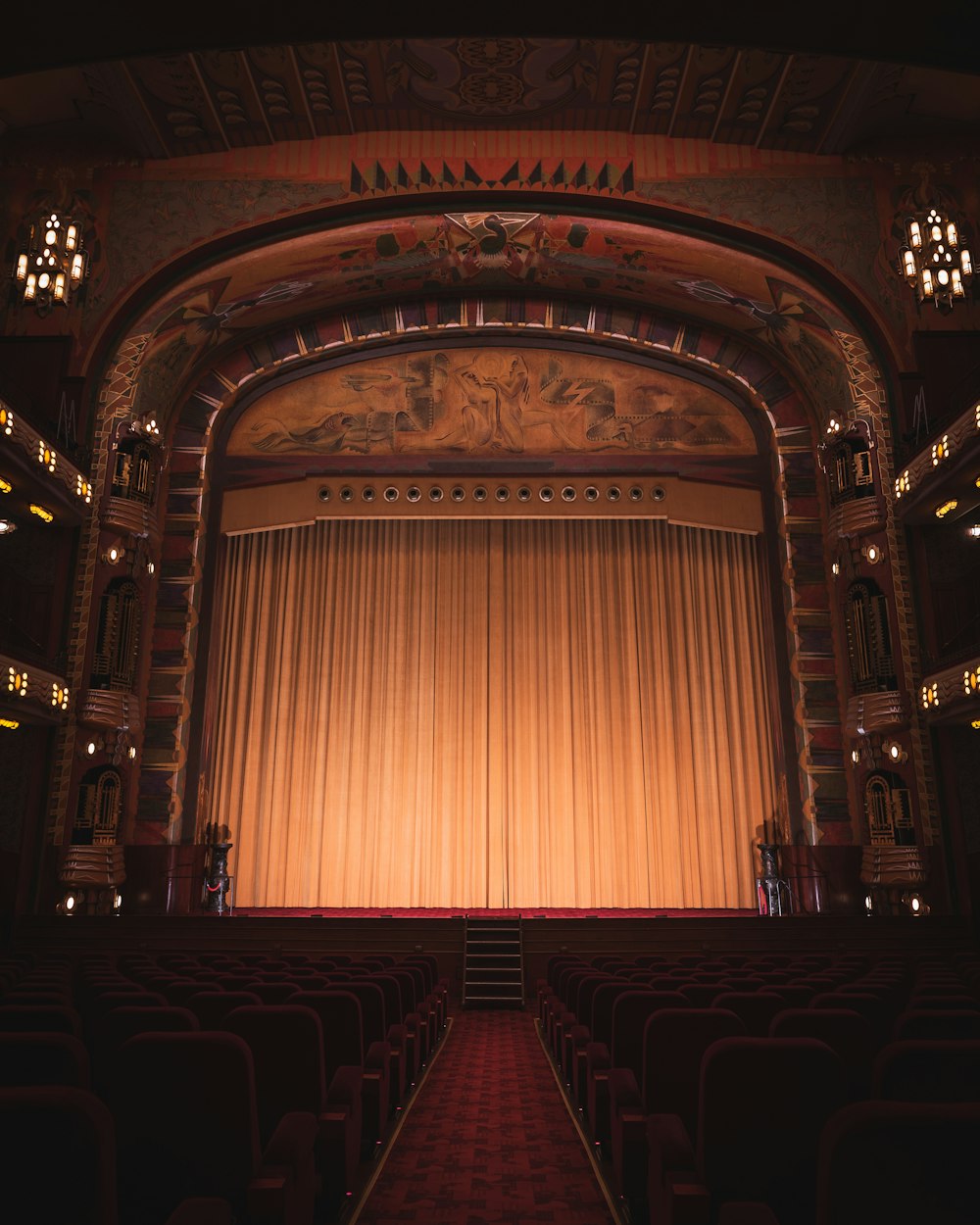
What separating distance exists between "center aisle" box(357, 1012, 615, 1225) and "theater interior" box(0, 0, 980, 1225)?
0.42 ft

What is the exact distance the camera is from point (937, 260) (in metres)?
13.3

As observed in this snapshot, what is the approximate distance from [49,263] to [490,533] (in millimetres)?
8331

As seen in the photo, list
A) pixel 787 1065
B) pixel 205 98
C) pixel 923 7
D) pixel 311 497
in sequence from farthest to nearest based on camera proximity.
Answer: pixel 311 497 < pixel 205 98 < pixel 923 7 < pixel 787 1065

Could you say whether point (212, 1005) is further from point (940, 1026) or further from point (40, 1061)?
point (940, 1026)

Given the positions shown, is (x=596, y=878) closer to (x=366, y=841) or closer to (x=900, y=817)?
(x=366, y=841)

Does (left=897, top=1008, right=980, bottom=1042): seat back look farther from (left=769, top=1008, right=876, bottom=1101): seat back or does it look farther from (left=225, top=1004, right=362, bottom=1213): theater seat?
(left=225, top=1004, right=362, bottom=1213): theater seat

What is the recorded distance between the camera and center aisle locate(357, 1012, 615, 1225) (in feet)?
10.9

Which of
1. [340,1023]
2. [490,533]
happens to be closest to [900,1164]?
[340,1023]

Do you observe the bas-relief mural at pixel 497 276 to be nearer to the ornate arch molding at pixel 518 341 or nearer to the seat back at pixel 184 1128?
the ornate arch molding at pixel 518 341

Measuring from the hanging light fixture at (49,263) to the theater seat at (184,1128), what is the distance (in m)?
13.5

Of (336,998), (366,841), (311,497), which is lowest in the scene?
(336,998)

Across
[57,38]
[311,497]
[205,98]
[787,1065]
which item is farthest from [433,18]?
[311,497]

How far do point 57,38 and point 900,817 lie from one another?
13107mm

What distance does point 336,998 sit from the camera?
398cm
